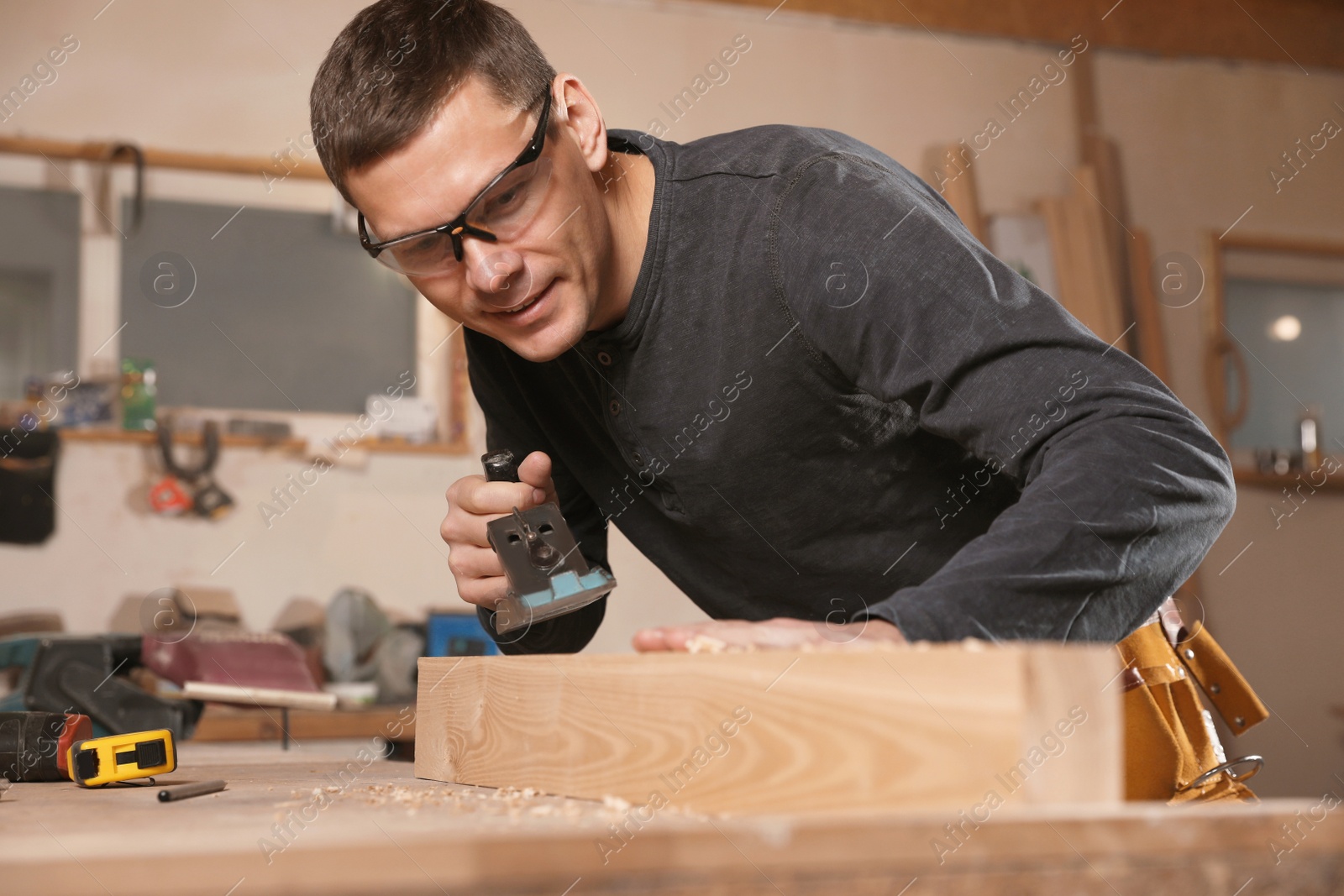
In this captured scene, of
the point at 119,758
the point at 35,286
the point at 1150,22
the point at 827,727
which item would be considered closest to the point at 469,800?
the point at 827,727

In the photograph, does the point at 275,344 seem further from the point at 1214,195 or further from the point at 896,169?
the point at 1214,195

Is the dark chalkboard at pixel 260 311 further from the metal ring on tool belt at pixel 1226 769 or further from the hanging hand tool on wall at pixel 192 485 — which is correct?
the metal ring on tool belt at pixel 1226 769

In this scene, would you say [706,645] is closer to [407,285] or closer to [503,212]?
[503,212]

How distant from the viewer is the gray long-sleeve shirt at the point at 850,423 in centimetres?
85

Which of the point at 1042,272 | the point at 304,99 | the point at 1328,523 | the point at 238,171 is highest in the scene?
the point at 304,99

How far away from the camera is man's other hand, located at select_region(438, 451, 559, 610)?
1358mm

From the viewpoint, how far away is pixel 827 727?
0.71m

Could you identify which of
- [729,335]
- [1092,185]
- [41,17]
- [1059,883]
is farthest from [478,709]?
[1092,185]

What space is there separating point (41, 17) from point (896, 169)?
135 inches

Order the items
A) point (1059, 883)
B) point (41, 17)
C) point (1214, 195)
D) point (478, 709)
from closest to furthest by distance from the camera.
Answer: point (1059, 883) → point (478, 709) → point (41, 17) → point (1214, 195)

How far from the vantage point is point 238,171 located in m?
3.65

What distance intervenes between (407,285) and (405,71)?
8.52ft

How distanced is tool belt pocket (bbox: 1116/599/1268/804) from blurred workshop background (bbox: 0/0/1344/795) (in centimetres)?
269

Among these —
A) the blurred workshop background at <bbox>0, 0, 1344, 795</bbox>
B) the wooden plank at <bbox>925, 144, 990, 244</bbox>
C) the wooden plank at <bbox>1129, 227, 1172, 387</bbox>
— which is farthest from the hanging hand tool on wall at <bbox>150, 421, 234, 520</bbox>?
the wooden plank at <bbox>1129, 227, 1172, 387</bbox>
